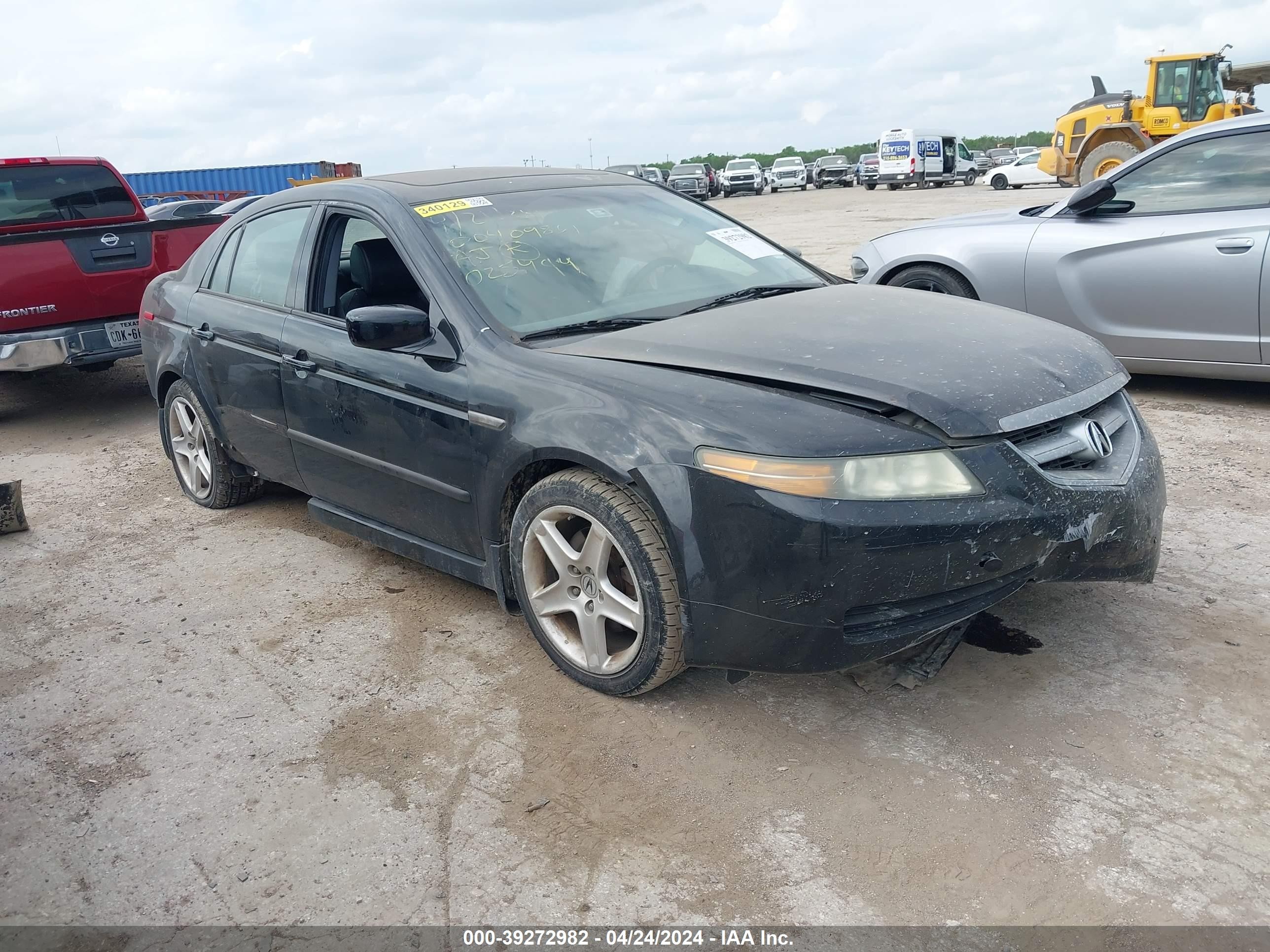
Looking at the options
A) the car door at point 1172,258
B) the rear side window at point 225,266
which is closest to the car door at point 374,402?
the rear side window at point 225,266

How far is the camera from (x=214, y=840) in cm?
265

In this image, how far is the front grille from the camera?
2793 millimetres

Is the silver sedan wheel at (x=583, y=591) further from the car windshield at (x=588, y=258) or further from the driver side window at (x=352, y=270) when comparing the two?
the driver side window at (x=352, y=270)

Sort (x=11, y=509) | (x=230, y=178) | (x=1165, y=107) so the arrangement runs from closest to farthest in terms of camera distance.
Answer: (x=11, y=509)
(x=1165, y=107)
(x=230, y=178)

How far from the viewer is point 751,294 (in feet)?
12.5

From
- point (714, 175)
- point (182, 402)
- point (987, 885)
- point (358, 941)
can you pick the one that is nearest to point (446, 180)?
point (182, 402)

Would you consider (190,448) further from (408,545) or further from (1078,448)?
(1078,448)

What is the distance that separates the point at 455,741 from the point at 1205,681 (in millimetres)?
2186

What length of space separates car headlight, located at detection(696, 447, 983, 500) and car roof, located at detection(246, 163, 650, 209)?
6.11 ft

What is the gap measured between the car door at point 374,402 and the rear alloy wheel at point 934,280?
3.59 m

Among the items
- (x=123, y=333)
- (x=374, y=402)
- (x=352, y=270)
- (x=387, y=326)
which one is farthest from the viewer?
(x=123, y=333)

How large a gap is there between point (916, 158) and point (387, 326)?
4050cm

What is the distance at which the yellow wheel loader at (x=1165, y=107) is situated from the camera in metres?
20.8

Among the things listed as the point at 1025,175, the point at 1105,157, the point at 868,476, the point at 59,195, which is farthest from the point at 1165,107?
the point at 868,476
